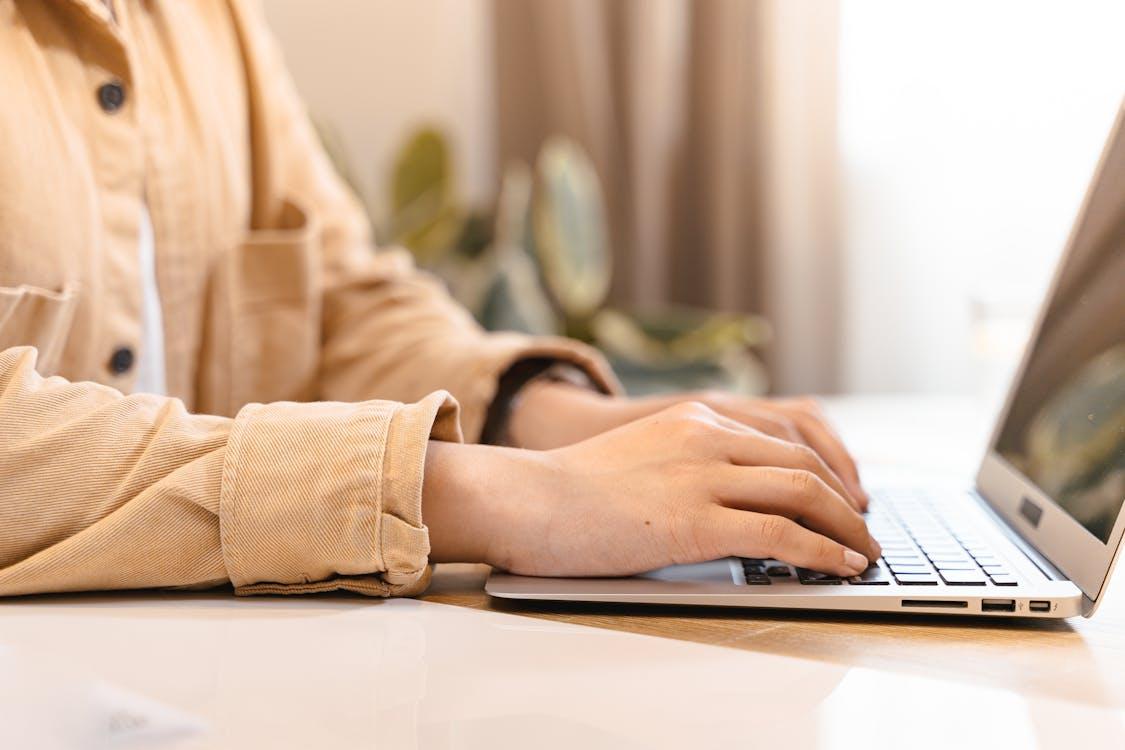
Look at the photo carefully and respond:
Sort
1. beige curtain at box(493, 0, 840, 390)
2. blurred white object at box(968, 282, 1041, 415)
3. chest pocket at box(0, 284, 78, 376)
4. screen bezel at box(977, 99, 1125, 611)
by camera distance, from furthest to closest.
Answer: beige curtain at box(493, 0, 840, 390) → blurred white object at box(968, 282, 1041, 415) → chest pocket at box(0, 284, 78, 376) → screen bezel at box(977, 99, 1125, 611)

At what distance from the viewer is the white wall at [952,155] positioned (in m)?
2.02

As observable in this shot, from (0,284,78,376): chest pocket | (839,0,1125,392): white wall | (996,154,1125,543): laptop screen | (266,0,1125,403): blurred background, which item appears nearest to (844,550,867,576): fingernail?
(996,154,1125,543): laptop screen

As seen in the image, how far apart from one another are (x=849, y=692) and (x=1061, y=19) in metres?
1.86

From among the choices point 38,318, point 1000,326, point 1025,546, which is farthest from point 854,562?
point 1000,326

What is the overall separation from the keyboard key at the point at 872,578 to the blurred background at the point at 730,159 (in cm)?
140

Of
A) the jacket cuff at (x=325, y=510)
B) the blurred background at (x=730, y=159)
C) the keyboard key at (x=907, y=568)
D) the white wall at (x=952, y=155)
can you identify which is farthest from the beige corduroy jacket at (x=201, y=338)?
the white wall at (x=952, y=155)

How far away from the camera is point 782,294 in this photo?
2.35 m

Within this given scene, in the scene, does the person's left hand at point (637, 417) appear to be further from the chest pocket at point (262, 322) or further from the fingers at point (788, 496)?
the chest pocket at point (262, 322)

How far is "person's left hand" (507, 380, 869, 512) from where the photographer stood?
71cm

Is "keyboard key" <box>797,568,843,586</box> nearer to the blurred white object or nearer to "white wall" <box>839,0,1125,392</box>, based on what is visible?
the blurred white object

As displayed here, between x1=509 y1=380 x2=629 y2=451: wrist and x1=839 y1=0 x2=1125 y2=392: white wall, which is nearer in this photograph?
x1=509 y1=380 x2=629 y2=451: wrist

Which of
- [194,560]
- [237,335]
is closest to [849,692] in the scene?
[194,560]

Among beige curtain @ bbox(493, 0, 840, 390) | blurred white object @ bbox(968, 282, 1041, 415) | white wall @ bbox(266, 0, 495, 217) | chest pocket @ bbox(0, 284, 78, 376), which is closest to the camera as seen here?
chest pocket @ bbox(0, 284, 78, 376)

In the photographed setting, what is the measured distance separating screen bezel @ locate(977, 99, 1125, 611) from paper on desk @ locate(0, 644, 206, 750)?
38 cm
